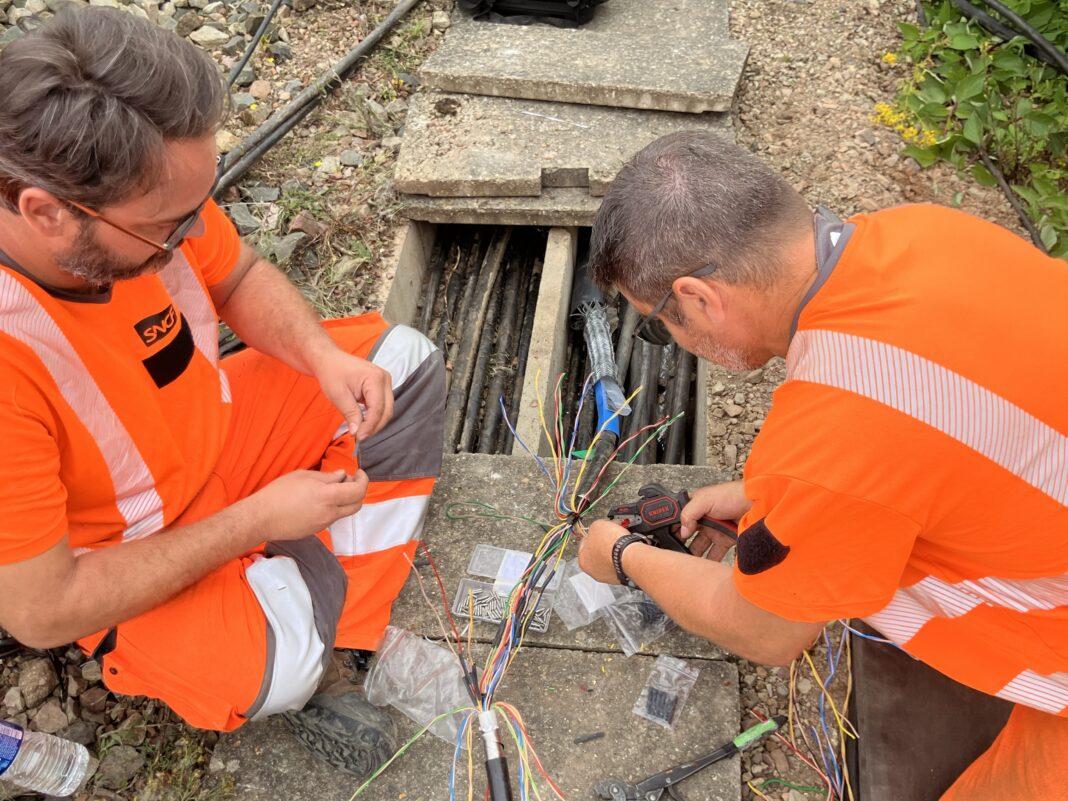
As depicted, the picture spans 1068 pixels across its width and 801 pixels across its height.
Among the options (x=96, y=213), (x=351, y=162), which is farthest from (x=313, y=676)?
(x=351, y=162)

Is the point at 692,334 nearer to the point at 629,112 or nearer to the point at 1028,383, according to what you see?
the point at 1028,383

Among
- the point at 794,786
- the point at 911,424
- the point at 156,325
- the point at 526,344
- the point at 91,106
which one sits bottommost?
the point at 526,344

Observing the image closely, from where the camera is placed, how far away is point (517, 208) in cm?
372

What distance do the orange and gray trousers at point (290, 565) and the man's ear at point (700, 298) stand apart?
1177 mm

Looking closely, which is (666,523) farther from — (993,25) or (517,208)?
(993,25)

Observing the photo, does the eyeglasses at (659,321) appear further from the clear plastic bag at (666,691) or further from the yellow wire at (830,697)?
the yellow wire at (830,697)

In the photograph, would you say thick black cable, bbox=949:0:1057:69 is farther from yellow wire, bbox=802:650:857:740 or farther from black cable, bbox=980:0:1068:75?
yellow wire, bbox=802:650:857:740

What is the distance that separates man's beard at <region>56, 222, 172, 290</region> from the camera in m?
1.63

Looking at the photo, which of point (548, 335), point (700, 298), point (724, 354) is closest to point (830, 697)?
point (724, 354)

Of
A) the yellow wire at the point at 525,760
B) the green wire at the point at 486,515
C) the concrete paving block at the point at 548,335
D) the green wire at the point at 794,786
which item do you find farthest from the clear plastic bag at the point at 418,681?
the concrete paving block at the point at 548,335

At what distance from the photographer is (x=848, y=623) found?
2318mm

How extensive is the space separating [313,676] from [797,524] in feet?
4.42

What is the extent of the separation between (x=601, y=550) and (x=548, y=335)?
1492mm

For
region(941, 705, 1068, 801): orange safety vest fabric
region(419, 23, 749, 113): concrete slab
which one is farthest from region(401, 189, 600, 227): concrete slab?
region(941, 705, 1068, 801): orange safety vest fabric
